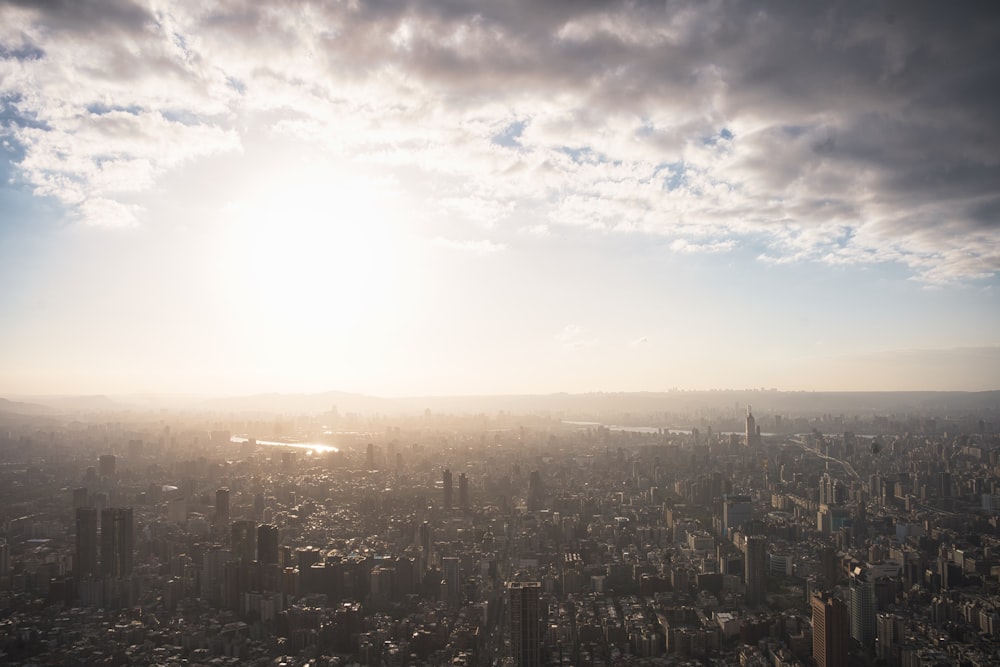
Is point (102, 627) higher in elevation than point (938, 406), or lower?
lower

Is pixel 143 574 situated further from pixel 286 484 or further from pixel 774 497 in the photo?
pixel 774 497

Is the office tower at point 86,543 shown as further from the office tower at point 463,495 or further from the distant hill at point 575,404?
the distant hill at point 575,404

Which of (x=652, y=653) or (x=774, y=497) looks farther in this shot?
(x=774, y=497)

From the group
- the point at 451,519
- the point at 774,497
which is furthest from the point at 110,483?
→ the point at 774,497

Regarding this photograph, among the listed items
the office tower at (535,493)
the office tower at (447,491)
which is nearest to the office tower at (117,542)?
the office tower at (447,491)

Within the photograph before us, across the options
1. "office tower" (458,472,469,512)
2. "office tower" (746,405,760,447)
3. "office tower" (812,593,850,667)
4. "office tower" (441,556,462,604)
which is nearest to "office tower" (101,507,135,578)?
"office tower" (441,556,462,604)
